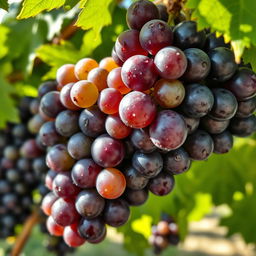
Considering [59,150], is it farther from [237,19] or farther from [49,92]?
[237,19]

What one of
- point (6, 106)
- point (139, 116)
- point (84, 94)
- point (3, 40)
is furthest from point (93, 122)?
point (3, 40)

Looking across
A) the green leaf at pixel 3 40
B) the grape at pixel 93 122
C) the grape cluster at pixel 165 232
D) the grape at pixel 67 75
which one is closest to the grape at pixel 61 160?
the grape at pixel 93 122

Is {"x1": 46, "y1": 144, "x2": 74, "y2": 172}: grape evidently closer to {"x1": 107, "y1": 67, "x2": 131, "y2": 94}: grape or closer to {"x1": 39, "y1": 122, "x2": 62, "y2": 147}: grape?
{"x1": 39, "y1": 122, "x2": 62, "y2": 147}: grape

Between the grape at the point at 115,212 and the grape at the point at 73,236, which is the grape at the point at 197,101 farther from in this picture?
the grape at the point at 73,236

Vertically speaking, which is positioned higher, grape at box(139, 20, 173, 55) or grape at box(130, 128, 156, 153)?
grape at box(139, 20, 173, 55)

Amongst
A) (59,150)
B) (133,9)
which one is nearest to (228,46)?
(133,9)

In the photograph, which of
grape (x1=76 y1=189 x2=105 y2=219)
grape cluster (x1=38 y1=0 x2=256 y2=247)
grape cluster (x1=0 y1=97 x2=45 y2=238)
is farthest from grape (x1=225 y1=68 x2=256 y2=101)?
grape cluster (x1=0 y1=97 x2=45 y2=238)
